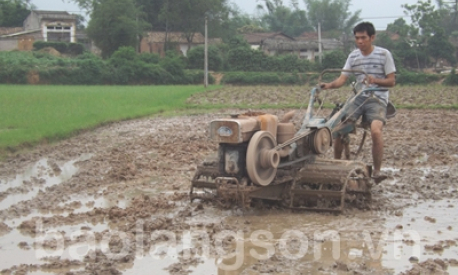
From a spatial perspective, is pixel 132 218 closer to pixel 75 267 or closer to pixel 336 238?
pixel 75 267

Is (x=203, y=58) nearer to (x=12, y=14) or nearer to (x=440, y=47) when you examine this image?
(x=440, y=47)

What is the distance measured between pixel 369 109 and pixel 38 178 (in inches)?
171

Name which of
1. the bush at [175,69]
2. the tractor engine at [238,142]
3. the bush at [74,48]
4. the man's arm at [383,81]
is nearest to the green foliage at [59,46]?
the bush at [74,48]

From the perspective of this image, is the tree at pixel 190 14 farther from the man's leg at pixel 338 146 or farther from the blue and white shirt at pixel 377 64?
the blue and white shirt at pixel 377 64

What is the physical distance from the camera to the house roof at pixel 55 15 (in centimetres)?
6281

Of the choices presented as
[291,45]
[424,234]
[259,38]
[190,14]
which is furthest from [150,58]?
[424,234]

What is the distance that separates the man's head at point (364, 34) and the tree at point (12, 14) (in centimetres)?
6647

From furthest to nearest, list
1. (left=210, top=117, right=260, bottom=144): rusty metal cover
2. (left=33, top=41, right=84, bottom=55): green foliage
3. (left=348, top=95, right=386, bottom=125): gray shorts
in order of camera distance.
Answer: (left=33, top=41, right=84, bottom=55): green foliage < (left=348, top=95, right=386, bottom=125): gray shorts < (left=210, top=117, right=260, bottom=144): rusty metal cover

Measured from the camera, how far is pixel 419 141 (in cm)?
1093

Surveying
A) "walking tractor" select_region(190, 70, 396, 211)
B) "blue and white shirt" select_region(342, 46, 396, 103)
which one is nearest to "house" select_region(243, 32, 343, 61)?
"blue and white shirt" select_region(342, 46, 396, 103)

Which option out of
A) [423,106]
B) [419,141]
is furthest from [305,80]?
[419,141]

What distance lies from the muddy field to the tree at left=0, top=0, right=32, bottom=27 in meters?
63.0

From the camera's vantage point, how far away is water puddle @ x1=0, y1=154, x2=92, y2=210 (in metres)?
6.87

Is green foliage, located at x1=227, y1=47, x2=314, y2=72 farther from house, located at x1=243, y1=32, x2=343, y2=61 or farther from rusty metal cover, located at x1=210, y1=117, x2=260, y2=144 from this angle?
rusty metal cover, located at x1=210, y1=117, x2=260, y2=144
